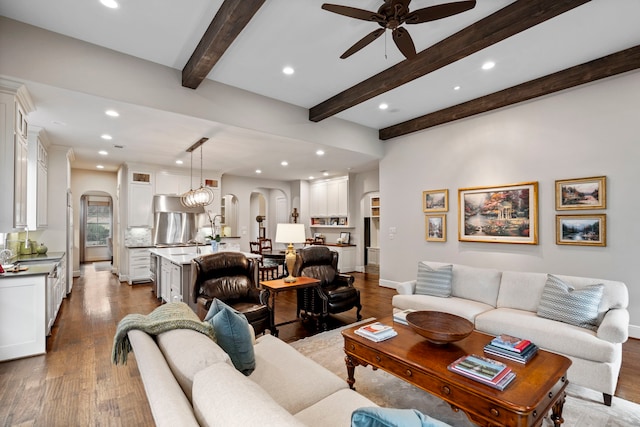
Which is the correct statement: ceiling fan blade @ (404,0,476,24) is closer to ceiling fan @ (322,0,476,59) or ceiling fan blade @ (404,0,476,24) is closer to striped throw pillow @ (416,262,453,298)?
ceiling fan @ (322,0,476,59)

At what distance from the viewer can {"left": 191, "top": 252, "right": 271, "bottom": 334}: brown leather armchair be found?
328 centimetres

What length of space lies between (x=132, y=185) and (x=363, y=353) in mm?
6821

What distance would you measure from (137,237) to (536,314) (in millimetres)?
7786

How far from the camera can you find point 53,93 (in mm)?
3256

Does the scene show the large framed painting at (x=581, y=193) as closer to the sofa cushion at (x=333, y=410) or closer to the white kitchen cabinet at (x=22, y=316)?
the sofa cushion at (x=333, y=410)

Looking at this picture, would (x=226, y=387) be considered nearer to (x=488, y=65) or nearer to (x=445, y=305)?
(x=445, y=305)

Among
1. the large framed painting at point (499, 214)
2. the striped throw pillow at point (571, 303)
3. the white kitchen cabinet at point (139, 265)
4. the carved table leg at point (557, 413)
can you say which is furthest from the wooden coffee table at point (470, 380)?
the white kitchen cabinet at point (139, 265)

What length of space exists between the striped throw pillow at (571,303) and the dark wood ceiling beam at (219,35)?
12.3 ft

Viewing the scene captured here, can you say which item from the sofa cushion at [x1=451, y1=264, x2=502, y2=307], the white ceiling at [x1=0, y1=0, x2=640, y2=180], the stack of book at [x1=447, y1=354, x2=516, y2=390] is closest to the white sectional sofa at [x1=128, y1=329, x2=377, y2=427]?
the stack of book at [x1=447, y1=354, x2=516, y2=390]

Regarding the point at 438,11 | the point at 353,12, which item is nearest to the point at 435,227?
the point at 438,11

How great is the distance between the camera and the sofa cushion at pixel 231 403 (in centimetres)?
83

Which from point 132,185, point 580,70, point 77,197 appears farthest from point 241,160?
point 580,70

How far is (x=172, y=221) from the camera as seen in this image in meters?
7.66

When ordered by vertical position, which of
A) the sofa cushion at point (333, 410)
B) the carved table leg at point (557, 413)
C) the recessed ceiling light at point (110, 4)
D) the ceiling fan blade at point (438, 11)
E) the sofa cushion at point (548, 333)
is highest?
the recessed ceiling light at point (110, 4)
